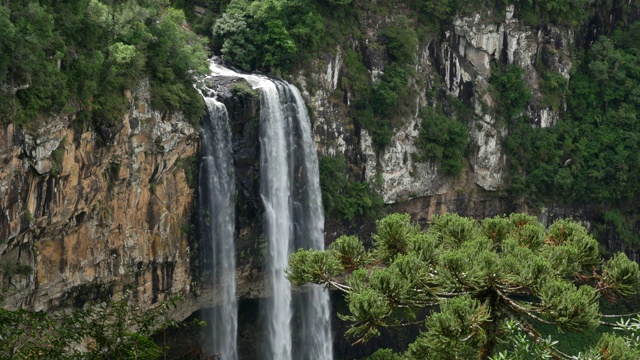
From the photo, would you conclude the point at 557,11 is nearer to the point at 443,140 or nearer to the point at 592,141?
the point at 592,141

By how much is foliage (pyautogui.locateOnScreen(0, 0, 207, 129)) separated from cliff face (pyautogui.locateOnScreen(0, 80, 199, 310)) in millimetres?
404

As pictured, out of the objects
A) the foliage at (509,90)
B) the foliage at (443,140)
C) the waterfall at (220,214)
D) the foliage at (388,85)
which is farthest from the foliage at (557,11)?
the waterfall at (220,214)

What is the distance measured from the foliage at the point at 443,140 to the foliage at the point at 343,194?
252 cm

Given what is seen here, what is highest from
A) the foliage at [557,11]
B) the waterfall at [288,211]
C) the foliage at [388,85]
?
the foliage at [557,11]

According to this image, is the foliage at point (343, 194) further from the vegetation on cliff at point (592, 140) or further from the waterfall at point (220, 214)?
the vegetation on cliff at point (592, 140)

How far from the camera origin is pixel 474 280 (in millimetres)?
8438

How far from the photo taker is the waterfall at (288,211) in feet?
73.0

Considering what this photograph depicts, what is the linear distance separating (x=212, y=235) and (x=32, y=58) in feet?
23.8

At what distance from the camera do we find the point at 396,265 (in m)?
8.92

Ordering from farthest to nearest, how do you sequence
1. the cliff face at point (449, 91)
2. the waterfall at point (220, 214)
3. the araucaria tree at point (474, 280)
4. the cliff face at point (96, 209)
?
1. the cliff face at point (449, 91)
2. the waterfall at point (220, 214)
3. the cliff face at point (96, 209)
4. the araucaria tree at point (474, 280)

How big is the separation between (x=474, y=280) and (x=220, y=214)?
1366 cm

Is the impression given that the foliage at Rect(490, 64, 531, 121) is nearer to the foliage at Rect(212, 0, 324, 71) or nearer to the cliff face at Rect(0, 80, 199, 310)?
the foliage at Rect(212, 0, 324, 71)

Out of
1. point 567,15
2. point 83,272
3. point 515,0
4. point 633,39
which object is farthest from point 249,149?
point 633,39

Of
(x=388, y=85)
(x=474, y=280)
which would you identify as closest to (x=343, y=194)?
(x=388, y=85)
